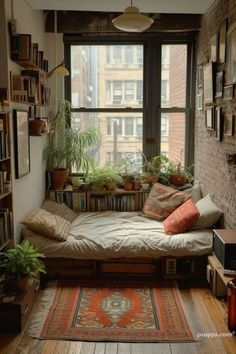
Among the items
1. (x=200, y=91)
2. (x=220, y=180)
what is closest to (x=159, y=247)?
(x=220, y=180)

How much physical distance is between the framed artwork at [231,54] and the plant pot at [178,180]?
161cm

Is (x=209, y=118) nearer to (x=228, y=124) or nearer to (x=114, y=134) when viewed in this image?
(x=228, y=124)

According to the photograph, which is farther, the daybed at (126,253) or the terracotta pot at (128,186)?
the terracotta pot at (128,186)

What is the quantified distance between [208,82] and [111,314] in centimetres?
255

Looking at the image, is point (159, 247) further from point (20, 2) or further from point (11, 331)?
point (20, 2)

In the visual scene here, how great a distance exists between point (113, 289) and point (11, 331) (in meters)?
1.02

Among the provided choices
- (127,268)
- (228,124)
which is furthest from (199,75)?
(127,268)

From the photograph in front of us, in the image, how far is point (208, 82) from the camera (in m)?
4.01

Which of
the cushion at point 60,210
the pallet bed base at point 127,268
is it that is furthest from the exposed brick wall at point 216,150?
the cushion at point 60,210

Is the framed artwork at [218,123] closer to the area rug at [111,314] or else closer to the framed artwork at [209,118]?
the framed artwork at [209,118]

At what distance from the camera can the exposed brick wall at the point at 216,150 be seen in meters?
3.38

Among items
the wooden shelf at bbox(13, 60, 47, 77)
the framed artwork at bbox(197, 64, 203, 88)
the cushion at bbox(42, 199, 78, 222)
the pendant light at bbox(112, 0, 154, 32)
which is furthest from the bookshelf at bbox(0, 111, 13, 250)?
the framed artwork at bbox(197, 64, 203, 88)

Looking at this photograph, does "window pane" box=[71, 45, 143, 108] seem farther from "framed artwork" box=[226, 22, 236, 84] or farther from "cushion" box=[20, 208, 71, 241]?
"cushion" box=[20, 208, 71, 241]

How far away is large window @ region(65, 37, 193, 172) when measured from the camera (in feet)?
16.0
